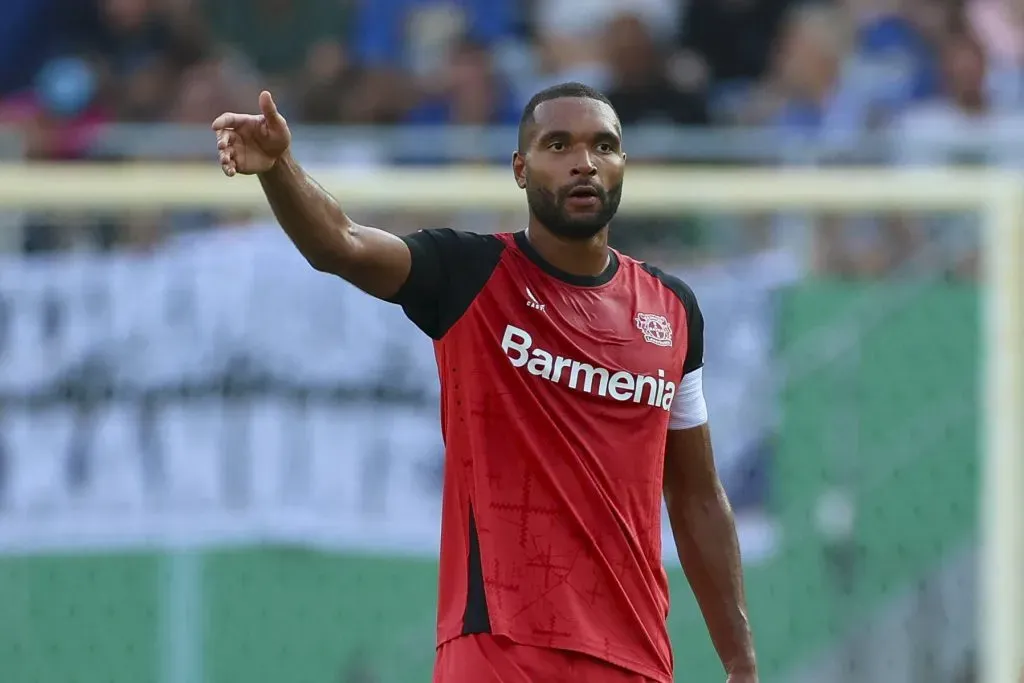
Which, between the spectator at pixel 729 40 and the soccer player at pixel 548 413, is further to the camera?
the spectator at pixel 729 40

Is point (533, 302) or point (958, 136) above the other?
point (958, 136)

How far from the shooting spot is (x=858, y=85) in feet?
34.1

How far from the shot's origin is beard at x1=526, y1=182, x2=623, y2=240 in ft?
12.8

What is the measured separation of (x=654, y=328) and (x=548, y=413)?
1.28ft

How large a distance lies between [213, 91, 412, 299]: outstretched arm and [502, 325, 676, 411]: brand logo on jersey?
31 centimetres

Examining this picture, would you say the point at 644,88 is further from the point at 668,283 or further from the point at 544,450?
the point at 544,450

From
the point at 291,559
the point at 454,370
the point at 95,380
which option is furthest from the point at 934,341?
the point at 454,370

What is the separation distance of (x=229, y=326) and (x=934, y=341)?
3.41m

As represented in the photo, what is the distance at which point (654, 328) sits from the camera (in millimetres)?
4109

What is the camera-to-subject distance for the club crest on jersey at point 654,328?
161 inches

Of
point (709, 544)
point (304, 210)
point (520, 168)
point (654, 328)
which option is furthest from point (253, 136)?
point (709, 544)

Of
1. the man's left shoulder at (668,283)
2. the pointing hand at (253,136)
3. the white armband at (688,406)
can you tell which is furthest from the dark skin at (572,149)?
the pointing hand at (253,136)

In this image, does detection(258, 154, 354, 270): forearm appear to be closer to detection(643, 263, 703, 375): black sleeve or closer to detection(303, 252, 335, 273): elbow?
detection(303, 252, 335, 273): elbow

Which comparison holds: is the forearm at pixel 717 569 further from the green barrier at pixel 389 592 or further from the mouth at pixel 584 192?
the green barrier at pixel 389 592
